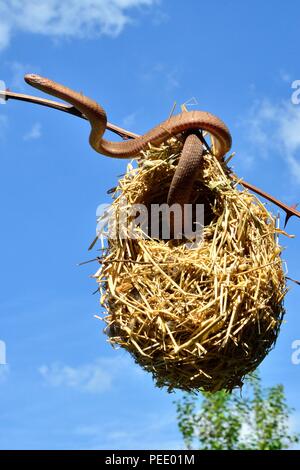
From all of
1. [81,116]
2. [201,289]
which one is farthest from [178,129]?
[201,289]

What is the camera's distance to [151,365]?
104 inches

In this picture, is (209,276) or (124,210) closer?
(209,276)

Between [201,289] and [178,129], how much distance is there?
591 mm

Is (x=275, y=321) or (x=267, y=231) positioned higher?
(x=267, y=231)

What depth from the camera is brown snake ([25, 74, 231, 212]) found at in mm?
2674

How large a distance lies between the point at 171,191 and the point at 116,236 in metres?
0.26

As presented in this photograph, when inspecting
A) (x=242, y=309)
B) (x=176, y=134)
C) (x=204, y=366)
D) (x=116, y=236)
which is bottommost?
(x=204, y=366)

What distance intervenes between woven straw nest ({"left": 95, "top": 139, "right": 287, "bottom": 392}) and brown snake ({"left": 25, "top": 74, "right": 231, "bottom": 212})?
0.08m

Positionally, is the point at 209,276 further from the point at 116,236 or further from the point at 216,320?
the point at 116,236

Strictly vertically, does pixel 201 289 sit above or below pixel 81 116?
below

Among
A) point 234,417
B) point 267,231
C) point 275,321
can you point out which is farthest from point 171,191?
point 234,417

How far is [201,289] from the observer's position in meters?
2.58

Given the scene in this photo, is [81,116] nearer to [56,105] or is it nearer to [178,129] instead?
[56,105]

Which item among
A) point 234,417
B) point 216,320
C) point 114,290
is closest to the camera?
point 216,320
